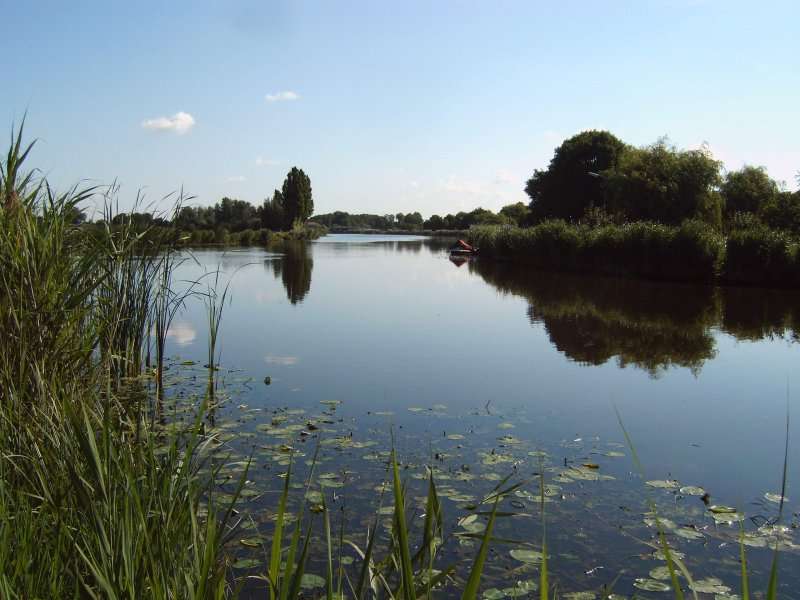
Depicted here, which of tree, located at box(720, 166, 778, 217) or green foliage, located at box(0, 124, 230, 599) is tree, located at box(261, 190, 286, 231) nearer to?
tree, located at box(720, 166, 778, 217)

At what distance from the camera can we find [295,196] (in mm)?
70938

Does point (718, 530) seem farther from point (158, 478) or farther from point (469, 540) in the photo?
point (158, 478)

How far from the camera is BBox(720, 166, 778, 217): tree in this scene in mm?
40062

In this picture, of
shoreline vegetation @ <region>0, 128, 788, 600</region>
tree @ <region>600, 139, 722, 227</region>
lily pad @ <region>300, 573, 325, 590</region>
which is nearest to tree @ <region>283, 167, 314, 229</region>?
tree @ <region>600, 139, 722, 227</region>

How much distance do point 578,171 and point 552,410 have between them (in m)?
41.7

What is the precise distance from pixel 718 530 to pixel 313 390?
15.7ft

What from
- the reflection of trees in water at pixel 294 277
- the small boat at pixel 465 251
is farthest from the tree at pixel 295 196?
the reflection of trees in water at pixel 294 277

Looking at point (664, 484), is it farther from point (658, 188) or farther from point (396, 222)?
point (396, 222)

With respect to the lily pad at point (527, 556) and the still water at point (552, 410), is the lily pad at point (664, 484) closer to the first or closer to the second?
the still water at point (552, 410)

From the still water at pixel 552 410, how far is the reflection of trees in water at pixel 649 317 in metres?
0.09

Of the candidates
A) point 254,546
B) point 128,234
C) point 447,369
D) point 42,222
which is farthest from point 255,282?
point 254,546

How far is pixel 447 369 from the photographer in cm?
950

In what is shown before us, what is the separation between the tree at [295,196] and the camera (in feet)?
232

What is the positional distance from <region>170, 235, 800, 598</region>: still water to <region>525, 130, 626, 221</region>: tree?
30310mm
